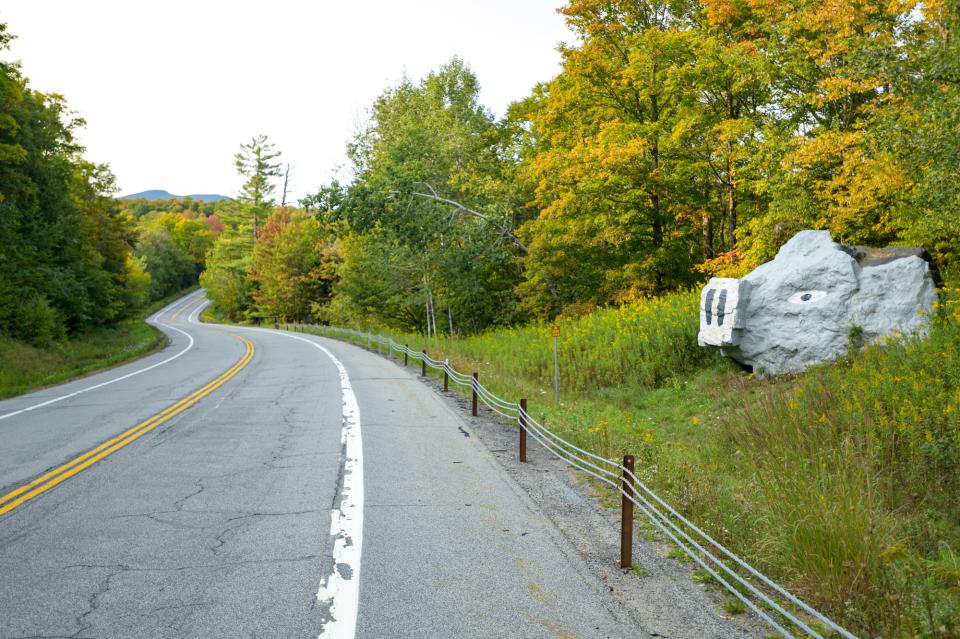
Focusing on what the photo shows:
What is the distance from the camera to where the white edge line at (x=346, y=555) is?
3.81 m

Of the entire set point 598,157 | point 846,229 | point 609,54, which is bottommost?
point 846,229

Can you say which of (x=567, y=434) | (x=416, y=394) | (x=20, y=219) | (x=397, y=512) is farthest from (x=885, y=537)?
(x=20, y=219)

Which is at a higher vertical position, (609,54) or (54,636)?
(609,54)

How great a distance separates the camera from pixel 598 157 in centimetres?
2059

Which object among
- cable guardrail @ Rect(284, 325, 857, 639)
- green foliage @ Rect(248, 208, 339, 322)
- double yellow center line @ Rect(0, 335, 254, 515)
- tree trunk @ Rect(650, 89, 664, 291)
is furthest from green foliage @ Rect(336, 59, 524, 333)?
green foliage @ Rect(248, 208, 339, 322)

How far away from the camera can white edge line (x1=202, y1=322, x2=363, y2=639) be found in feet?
12.5

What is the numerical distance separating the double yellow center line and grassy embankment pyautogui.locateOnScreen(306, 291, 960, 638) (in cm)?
653

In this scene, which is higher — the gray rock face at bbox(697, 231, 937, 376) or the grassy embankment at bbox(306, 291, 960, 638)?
the gray rock face at bbox(697, 231, 937, 376)

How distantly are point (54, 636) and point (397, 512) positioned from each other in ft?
9.44

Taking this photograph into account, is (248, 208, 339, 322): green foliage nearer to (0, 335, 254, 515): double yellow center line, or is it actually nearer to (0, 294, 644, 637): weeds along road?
(0, 335, 254, 515): double yellow center line

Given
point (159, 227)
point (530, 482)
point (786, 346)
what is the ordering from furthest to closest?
A: point (159, 227) < point (786, 346) < point (530, 482)

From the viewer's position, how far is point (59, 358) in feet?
79.2

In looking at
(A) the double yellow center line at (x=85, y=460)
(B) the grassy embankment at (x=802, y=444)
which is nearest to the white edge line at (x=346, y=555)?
(B) the grassy embankment at (x=802, y=444)

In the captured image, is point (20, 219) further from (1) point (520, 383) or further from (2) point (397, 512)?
(2) point (397, 512)
